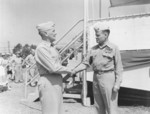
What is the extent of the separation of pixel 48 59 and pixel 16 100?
20.4 feet

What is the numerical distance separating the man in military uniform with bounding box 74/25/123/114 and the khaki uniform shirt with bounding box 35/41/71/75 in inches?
25.8

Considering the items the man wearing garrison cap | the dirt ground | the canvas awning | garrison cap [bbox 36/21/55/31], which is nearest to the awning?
the dirt ground

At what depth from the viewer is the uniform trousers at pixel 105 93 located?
4.47m

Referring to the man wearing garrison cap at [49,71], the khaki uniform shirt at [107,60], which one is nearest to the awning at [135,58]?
A: the khaki uniform shirt at [107,60]

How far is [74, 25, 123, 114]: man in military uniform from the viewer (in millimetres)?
4469

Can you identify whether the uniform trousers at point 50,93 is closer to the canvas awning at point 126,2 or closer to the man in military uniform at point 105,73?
the man in military uniform at point 105,73

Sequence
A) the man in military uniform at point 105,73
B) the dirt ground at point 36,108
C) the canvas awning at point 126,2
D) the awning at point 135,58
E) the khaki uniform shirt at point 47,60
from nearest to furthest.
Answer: the khaki uniform shirt at point 47,60 → the man in military uniform at point 105,73 → the awning at point 135,58 → the dirt ground at point 36,108 → the canvas awning at point 126,2

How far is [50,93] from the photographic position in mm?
3848

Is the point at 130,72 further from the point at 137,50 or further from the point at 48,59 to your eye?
the point at 48,59

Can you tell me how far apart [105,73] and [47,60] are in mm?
1102

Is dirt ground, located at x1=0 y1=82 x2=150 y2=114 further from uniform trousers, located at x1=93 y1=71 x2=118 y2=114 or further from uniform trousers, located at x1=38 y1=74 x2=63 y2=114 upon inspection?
uniform trousers, located at x1=38 y1=74 x2=63 y2=114

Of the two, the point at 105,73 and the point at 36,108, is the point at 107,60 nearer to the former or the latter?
the point at 105,73

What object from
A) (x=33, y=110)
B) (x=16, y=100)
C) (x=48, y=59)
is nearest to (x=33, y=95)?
(x=16, y=100)

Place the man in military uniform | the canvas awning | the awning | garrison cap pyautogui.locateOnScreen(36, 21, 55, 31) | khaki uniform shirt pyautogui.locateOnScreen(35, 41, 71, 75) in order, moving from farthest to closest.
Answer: the canvas awning, the awning, the man in military uniform, garrison cap pyautogui.locateOnScreen(36, 21, 55, 31), khaki uniform shirt pyautogui.locateOnScreen(35, 41, 71, 75)
